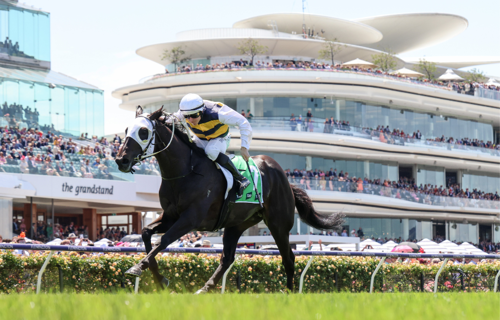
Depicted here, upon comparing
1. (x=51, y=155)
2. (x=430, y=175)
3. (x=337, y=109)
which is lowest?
(x=430, y=175)

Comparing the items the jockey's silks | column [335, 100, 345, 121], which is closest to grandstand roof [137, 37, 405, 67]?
column [335, 100, 345, 121]

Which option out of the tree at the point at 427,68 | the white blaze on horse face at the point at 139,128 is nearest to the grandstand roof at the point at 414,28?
the tree at the point at 427,68

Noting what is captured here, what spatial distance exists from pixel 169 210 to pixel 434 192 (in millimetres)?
37689

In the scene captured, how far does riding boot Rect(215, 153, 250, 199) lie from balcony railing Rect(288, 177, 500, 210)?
26.2 meters

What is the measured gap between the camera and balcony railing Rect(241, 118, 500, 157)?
37.2 meters

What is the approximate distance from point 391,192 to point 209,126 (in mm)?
32352

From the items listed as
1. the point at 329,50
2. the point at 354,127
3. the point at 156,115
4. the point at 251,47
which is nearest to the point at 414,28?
the point at 329,50

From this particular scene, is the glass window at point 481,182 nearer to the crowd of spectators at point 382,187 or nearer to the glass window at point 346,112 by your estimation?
the crowd of spectators at point 382,187

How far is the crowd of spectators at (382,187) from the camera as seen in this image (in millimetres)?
35188

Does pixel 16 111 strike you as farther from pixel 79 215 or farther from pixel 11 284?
pixel 11 284

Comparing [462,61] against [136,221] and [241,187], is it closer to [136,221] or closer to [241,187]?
[136,221]

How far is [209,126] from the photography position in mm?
7191

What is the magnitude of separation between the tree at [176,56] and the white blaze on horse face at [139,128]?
127 ft

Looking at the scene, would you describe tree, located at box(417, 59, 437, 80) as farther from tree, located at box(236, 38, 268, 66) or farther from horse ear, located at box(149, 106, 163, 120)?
horse ear, located at box(149, 106, 163, 120)
